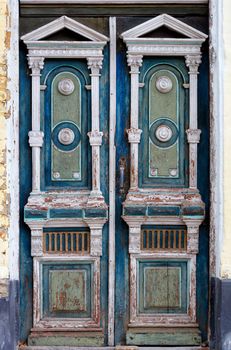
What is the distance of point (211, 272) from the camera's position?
482cm

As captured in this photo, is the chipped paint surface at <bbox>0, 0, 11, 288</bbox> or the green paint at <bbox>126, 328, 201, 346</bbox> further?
the green paint at <bbox>126, 328, 201, 346</bbox>

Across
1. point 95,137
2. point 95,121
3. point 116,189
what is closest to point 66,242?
point 116,189

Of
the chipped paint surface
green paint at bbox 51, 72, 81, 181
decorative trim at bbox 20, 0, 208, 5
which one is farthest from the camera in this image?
green paint at bbox 51, 72, 81, 181

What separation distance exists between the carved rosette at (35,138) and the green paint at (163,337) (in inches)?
65.2

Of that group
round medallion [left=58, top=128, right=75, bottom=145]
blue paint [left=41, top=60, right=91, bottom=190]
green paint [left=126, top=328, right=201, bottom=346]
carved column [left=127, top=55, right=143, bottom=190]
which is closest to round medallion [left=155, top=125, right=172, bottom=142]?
carved column [left=127, top=55, right=143, bottom=190]

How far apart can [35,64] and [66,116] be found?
472 mm

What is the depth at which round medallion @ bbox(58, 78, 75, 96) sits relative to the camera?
489 cm

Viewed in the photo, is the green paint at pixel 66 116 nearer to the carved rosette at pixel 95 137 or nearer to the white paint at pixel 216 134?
the carved rosette at pixel 95 137

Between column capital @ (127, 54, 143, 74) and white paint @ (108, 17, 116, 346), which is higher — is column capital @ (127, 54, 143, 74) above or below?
above

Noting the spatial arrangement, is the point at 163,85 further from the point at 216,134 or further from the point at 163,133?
Result: the point at 216,134

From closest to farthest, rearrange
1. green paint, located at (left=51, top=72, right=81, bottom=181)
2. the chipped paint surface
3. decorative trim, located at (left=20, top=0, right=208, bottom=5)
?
1. the chipped paint surface
2. decorative trim, located at (left=20, top=0, right=208, bottom=5)
3. green paint, located at (left=51, top=72, right=81, bottom=181)

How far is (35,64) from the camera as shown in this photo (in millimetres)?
4859

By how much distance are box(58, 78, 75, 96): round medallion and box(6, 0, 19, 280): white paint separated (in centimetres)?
35

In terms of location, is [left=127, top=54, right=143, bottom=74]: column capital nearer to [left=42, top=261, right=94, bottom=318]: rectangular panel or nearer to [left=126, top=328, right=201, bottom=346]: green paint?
[left=42, top=261, right=94, bottom=318]: rectangular panel
